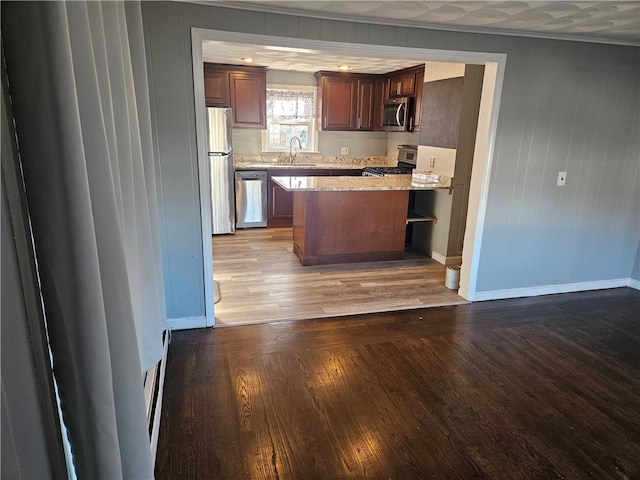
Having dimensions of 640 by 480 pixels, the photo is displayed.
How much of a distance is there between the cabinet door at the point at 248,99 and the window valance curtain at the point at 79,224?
4.91 m

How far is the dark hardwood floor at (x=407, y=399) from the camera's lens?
1871 mm

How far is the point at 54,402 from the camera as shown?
0.86 meters

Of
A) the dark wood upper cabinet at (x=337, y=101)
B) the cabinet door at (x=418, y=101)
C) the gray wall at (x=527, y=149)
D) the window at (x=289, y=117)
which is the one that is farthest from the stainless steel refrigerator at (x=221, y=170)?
the gray wall at (x=527, y=149)

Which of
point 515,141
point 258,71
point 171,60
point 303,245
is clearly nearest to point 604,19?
point 515,141

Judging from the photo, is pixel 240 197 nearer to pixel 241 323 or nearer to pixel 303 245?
pixel 303 245

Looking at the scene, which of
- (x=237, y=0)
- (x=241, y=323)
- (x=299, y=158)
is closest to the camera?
(x=237, y=0)

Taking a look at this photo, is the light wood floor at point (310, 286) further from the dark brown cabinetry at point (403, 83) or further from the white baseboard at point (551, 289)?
the dark brown cabinetry at point (403, 83)

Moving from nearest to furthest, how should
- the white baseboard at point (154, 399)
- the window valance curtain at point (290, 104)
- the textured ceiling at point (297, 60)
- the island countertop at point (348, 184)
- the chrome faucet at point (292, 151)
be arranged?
the white baseboard at point (154, 399)
the island countertop at point (348, 184)
the textured ceiling at point (297, 60)
the window valance curtain at point (290, 104)
the chrome faucet at point (292, 151)

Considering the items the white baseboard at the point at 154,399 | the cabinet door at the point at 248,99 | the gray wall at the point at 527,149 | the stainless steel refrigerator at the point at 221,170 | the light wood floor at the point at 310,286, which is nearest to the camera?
the white baseboard at the point at 154,399

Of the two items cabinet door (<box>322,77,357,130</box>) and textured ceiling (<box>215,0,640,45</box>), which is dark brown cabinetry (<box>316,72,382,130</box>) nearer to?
cabinet door (<box>322,77,357,130</box>)

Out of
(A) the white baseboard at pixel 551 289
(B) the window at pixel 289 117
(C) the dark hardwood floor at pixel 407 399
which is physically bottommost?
(C) the dark hardwood floor at pixel 407 399

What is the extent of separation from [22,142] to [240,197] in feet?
16.7

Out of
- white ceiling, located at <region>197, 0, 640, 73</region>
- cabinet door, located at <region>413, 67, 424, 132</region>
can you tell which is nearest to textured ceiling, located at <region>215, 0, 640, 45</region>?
white ceiling, located at <region>197, 0, 640, 73</region>

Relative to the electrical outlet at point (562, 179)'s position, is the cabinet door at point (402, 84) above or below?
above
